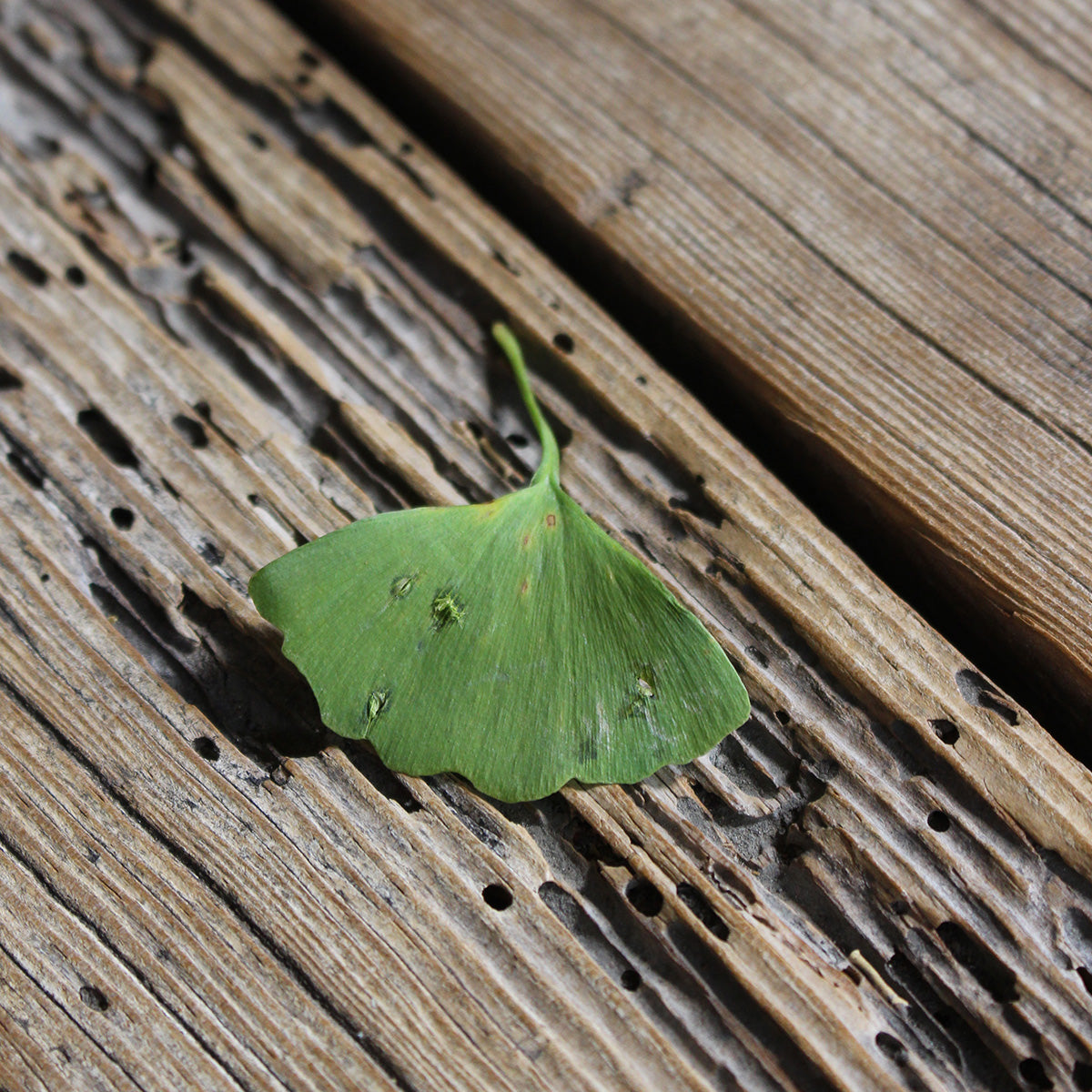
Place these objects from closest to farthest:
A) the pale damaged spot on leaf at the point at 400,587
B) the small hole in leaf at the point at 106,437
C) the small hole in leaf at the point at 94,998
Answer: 1. the small hole in leaf at the point at 94,998
2. the pale damaged spot on leaf at the point at 400,587
3. the small hole in leaf at the point at 106,437

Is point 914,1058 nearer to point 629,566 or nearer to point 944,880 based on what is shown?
point 944,880

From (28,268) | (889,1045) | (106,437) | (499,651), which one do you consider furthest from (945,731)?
(28,268)

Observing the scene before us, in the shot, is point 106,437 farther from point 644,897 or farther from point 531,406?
point 644,897

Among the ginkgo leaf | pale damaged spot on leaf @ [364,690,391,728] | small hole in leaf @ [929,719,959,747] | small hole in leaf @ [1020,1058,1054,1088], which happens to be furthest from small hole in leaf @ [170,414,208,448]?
small hole in leaf @ [1020,1058,1054,1088]

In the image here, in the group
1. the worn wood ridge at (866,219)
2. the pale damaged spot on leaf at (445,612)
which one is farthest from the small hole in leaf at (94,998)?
the worn wood ridge at (866,219)

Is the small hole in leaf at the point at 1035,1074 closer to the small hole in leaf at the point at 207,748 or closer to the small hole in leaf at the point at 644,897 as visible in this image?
the small hole in leaf at the point at 644,897

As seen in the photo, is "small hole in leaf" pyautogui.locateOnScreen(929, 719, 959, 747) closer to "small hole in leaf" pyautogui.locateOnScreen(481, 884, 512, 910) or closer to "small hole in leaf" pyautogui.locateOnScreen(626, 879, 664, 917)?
"small hole in leaf" pyautogui.locateOnScreen(626, 879, 664, 917)

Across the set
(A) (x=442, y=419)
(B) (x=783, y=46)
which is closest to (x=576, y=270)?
(A) (x=442, y=419)
